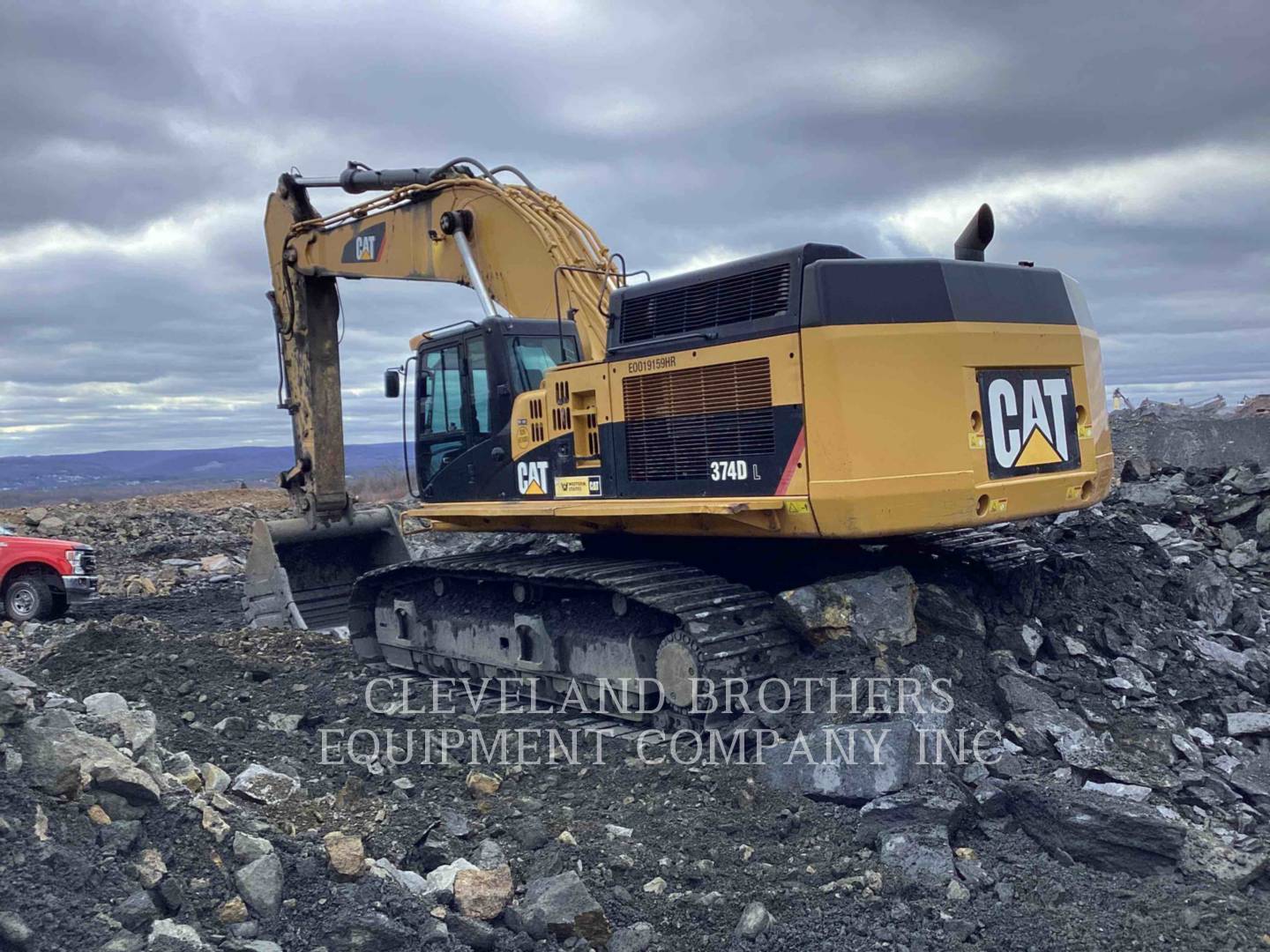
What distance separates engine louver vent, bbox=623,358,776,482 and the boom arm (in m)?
1.18

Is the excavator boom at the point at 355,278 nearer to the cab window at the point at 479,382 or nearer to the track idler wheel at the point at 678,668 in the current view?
the cab window at the point at 479,382

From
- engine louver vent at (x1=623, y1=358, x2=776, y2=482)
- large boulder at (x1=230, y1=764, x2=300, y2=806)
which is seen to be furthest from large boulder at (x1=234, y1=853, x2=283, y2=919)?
engine louver vent at (x1=623, y1=358, x2=776, y2=482)

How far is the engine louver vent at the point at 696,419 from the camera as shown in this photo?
655 centimetres

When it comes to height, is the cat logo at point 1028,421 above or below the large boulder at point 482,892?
above

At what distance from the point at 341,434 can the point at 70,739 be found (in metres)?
5.99

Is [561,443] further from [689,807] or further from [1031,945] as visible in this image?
[1031,945]

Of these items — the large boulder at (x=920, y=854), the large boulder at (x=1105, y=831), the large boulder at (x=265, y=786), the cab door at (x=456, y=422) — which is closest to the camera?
the large boulder at (x=920, y=854)

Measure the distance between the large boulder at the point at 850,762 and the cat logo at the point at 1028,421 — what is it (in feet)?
5.24

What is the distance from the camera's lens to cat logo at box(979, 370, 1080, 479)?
6.52m

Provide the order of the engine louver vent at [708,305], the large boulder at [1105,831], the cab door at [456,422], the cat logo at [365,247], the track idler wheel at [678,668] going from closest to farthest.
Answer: the large boulder at [1105,831] → the engine louver vent at [708,305] → the track idler wheel at [678,668] → the cab door at [456,422] → the cat logo at [365,247]

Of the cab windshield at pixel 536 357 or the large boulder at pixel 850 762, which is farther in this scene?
the cab windshield at pixel 536 357

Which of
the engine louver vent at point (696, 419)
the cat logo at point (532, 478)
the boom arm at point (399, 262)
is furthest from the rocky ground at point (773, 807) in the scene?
the boom arm at point (399, 262)

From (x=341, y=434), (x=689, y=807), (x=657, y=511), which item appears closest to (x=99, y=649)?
(x=341, y=434)

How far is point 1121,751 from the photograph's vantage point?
→ 20.1ft
